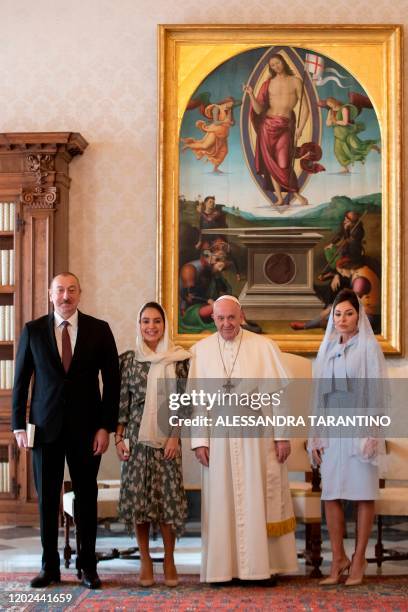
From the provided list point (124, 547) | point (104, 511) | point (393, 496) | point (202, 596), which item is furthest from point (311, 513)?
point (124, 547)

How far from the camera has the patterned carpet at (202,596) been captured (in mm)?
5312

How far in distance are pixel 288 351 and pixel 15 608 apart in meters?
3.68

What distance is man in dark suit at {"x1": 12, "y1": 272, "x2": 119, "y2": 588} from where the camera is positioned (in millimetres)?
5727

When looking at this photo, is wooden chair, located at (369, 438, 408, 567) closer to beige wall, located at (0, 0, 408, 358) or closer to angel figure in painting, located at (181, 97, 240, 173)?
beige wall, located at (0, 0, 408, 358)

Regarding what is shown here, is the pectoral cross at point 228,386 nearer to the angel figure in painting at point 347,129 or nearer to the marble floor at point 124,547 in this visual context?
the marble floor at point 124,547

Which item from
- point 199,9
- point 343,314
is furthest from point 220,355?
point 199,9

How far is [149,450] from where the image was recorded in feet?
18.9

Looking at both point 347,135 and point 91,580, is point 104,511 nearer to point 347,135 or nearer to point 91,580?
point 91,580

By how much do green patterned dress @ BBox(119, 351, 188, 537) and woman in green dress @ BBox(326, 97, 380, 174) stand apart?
11.1 feet

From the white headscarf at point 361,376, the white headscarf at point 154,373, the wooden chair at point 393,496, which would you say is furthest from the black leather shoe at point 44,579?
the wooden chair at point 393,496

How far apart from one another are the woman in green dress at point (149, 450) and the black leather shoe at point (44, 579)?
54cm

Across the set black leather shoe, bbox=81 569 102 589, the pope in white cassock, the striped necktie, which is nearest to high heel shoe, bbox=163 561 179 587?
the pope in white cassock

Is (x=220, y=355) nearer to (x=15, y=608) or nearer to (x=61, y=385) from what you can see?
(x=61, y=385)

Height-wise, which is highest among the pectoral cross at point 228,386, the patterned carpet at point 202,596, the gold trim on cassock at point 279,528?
the pectoral cross at point 228,386
